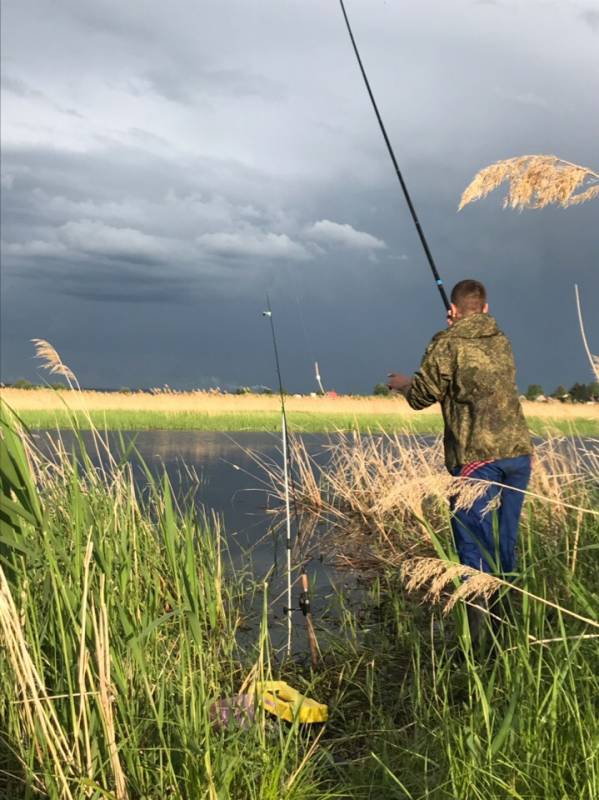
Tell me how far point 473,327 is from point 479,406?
20.7 inches

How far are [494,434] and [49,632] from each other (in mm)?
3086

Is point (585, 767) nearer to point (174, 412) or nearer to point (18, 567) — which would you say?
point (18, 567)

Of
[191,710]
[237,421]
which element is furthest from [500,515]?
[237,421]

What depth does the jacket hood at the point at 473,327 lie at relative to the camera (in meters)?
5.38

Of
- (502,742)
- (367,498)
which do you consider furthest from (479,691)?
(367,498)

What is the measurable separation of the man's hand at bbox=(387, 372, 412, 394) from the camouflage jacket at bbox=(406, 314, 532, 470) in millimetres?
60

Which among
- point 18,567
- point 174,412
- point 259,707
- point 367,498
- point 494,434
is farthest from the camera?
point 174,412

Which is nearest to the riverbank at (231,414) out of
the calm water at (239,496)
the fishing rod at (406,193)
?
the calm water at (239,496)

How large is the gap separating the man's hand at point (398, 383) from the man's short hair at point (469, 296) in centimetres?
59

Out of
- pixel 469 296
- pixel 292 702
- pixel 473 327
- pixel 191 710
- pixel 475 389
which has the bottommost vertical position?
pixel 292 702

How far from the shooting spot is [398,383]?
5641mm

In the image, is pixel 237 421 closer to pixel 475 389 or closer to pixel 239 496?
pixel 239 496

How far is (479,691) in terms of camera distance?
9.40 ft

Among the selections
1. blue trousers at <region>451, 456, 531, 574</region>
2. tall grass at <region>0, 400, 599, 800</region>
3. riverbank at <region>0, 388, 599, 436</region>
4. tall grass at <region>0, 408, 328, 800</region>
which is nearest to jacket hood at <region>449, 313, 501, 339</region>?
blue trousers at <region>451, 456, 531, 574</region>
